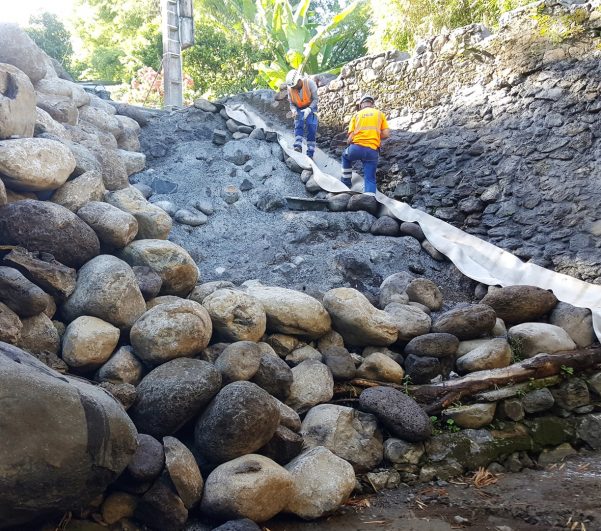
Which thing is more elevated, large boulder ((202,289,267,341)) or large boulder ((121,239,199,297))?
large boulder ((121,239,199,297))

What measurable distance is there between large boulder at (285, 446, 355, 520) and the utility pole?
877 centimetres

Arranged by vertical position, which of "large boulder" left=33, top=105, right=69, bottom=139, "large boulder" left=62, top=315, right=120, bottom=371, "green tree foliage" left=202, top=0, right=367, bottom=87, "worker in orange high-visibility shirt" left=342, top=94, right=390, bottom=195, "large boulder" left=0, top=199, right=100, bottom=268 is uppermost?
"green tree foliage" left=202, top=0, right=367, bottom=87

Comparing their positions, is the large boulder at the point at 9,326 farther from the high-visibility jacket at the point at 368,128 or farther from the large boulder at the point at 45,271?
the high-visibility jacket at the point at 368,128

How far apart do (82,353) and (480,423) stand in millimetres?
2780

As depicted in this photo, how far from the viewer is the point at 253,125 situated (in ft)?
31.2

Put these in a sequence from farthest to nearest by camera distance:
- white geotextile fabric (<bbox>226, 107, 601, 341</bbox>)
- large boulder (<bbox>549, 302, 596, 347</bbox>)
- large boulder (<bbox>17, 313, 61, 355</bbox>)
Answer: white geotextile fabric (<bbox>226, 107, 601, 341</bbox>)
large boulder (<bbox>549, 302, 596, 347</bbox>)
large boulder (<bbox>17, 313, 61, 355</bbox>)

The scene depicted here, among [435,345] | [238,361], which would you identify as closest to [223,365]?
[238,361]

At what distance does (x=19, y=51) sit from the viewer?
19.8 ft

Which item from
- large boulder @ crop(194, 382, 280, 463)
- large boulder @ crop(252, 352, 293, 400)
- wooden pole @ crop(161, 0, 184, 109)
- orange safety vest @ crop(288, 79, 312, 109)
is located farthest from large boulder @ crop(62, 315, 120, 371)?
wooden pole @ crop(161, 0, 184, 109)

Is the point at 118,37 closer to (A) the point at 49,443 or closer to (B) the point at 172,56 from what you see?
(B) the point at 172,56

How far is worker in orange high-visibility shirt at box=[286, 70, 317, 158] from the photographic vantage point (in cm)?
879

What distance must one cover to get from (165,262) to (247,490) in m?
1.98

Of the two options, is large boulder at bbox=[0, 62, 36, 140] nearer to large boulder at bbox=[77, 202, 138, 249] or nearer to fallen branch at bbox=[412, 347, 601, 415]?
large boulder at bbox=[77, 202, 138, 249]

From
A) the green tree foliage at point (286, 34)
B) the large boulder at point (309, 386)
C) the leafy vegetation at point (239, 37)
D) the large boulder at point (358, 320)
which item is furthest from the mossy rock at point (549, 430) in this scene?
the green tree foliage at point (286, 34)
